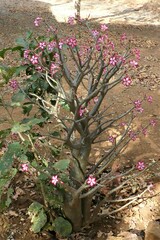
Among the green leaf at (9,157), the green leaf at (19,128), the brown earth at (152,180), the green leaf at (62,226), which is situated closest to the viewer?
the green leaf at (19,128)

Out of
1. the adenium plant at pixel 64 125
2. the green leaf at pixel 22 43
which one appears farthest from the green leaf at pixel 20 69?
the green leaf at pixel 22 43

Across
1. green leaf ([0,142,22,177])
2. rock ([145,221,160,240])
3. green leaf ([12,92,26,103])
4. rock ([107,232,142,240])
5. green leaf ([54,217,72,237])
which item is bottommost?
rock ([107,232,142,240])

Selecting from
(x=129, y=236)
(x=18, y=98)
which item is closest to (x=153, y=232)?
(x=129, y=236)

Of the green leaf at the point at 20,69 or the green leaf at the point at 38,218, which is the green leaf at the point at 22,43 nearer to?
the green leaf at the point at 20,69

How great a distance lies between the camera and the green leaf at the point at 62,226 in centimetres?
329

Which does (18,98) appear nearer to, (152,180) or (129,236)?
(129,236)

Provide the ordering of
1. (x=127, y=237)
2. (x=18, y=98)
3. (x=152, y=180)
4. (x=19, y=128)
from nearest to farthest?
(x=19, y=128)
(x=18, y=98)
(x=127, y=237)
(x=152, y=180)

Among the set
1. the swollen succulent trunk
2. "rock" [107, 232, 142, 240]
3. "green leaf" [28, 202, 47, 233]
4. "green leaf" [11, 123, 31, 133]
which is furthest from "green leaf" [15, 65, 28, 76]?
"rock" [107, 232, 142, 240]

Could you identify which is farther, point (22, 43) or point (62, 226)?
point (62, 226)

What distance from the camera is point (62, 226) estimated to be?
3.31m

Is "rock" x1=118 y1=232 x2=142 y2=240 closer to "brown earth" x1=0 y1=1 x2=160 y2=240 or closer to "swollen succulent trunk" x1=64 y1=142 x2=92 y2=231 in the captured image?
"brown earth" x1=0 y1=1 x2=160 y2=240

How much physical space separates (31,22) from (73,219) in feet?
37.3

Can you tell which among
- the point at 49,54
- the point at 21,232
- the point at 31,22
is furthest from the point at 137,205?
the point at 31,22

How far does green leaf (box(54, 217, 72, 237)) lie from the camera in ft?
10.8
